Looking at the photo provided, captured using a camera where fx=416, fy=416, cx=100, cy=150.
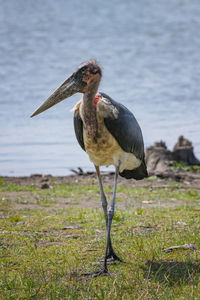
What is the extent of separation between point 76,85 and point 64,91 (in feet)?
0.50

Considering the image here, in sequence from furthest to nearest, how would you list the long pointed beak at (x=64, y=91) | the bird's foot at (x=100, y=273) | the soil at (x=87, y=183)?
the soil at (x=87, y=183)
the long pointed beak at (x=64, y=91)
the bird's foot at (x=100, y=273)

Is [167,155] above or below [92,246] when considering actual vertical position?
above

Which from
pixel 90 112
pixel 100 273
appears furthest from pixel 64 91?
pixel 100 273

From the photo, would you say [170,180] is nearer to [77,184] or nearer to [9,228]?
[77,184]

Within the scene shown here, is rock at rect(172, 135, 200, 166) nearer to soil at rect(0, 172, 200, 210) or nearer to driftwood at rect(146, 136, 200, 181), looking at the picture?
driftwood at rect(146, 136, 200, 181)

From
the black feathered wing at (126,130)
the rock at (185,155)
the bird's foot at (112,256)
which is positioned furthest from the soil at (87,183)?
the bird's foot at (112,256)

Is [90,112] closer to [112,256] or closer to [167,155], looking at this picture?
Answer: [112,256]

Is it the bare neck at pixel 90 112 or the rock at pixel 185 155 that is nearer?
the bare neck at pixel 90 112

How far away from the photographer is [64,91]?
4699mm

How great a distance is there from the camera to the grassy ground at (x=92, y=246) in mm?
3621

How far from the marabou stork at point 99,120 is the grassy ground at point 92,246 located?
498mm

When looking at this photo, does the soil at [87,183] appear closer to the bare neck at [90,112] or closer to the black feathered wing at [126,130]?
the black feathered wing at [126,130]

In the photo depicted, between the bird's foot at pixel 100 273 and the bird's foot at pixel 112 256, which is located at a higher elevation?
the bird's foot at pixel 112 256

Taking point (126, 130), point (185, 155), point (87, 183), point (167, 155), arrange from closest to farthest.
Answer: point (126, 130)
point (87, 183)
point (167, 155)
point (185, 155)
